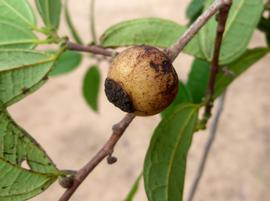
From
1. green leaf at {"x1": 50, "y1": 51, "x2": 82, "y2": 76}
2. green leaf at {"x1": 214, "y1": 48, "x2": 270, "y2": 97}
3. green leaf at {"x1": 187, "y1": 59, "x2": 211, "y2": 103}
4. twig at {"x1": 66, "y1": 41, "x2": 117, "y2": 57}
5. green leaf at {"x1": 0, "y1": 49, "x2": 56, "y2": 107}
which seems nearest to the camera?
green leaf at {"x1": 0, "y1": 49, "x2": 56, "y2": 107}

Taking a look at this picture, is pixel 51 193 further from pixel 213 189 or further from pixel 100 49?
pixel 100 49

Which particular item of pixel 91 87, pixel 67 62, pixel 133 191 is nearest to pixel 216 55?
pixel 133 191

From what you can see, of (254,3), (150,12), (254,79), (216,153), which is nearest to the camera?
(254,3)

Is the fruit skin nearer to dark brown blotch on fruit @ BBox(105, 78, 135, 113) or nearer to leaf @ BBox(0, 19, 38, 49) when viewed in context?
dark brown blotch on fruit @ BBox(105, 78, 135, 113)

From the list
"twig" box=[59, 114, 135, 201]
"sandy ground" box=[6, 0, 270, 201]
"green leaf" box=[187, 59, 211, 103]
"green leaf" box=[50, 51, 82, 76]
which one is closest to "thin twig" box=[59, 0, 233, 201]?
"twig" box=[59, 114, 135, 201]

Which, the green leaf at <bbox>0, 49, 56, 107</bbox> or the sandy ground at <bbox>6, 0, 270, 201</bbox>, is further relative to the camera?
the sandy ground at <bbox>6, 0, 270, 201</bbox>

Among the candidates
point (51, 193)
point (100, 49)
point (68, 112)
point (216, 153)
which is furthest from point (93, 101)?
point (68, 112)

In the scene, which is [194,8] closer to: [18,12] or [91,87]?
[18,12]
